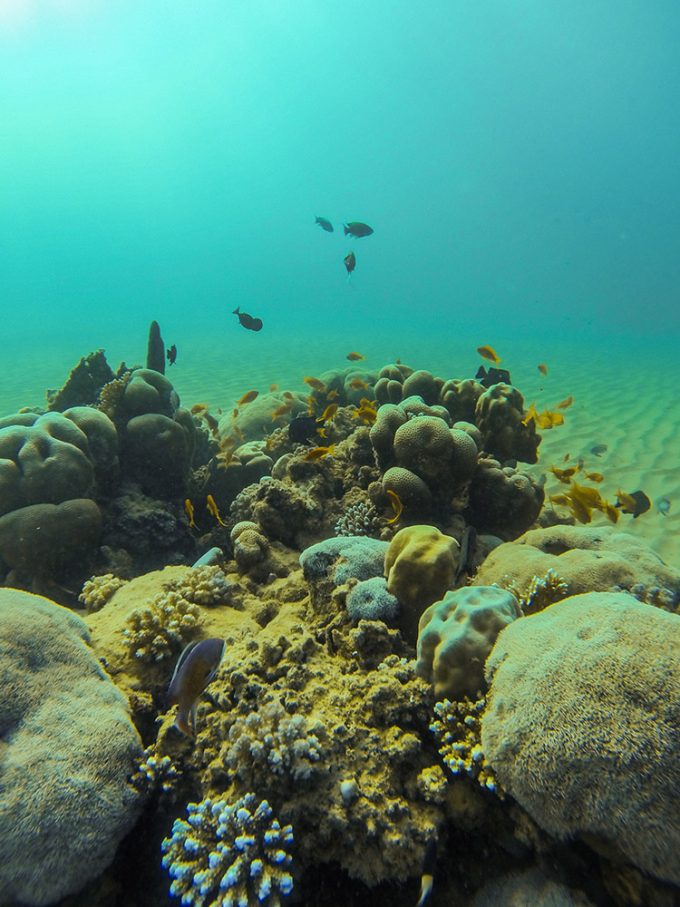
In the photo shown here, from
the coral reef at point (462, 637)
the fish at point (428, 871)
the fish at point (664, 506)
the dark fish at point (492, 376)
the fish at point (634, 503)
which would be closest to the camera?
the fish at point (428, 871)

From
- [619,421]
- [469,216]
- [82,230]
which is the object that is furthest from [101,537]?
[82,230]

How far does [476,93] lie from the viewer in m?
105

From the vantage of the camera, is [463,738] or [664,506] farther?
[664,506]

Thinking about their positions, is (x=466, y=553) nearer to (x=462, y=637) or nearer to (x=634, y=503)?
(x=462, y=637)

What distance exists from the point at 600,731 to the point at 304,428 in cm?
566

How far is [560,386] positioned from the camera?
1872cm

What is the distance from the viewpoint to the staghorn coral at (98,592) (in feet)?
15.4

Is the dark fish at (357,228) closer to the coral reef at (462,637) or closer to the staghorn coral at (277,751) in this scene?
the coral reef at (462,637)

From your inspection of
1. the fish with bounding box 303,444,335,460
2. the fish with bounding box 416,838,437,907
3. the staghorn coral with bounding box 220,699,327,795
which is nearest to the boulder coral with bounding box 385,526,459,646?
the staghorn coral with bounding box 220,699,327,795

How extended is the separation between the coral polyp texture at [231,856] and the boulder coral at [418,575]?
1590mm

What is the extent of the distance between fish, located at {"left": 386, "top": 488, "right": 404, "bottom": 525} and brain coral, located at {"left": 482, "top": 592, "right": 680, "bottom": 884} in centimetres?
256

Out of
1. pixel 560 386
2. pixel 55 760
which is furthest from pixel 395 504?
pixel 560 386

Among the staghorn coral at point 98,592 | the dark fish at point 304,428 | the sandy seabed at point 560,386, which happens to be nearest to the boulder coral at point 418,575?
the staghorn coral at point 98,592

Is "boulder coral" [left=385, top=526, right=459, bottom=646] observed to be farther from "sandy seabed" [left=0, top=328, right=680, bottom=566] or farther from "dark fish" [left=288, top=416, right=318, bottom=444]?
"sandy seabed" [left=0, top=328, right=680, bottom=566]
